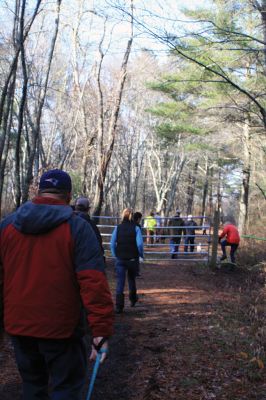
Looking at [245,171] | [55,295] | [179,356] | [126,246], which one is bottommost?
[179,356]

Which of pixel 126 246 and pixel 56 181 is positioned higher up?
pixel 56 181

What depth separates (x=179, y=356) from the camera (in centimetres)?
566

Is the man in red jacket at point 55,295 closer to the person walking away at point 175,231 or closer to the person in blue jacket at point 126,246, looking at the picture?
the person in blue jacket at point 126,246

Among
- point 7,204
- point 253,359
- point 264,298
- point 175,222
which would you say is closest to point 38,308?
point 253,359

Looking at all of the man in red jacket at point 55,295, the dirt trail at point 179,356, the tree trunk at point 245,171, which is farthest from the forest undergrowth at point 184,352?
the tree trunk at point 245,171

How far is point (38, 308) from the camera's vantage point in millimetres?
2867

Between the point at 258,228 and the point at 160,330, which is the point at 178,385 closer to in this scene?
the point at 160,330

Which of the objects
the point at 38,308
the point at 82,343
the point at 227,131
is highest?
the point at 227,131

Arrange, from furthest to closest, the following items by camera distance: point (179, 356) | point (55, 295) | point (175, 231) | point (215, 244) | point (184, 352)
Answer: point (175, 231) < point (215, 244) < point (184, 352) < point (179, 356) < point (55, 295)

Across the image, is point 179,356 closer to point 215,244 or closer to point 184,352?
point 184,352

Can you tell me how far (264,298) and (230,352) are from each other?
3.81 metres

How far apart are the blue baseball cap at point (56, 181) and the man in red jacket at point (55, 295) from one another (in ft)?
0.61

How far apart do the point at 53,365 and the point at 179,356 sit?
308 cm

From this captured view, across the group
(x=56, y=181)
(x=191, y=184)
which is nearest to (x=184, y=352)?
(x=56, y=181)
